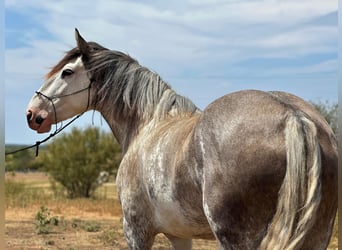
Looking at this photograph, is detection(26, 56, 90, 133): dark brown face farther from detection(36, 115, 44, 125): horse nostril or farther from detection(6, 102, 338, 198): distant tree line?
detection(6, 102, 338, 198): distant tree line

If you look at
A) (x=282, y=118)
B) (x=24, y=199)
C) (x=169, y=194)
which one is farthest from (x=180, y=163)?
(x=24, y=199)

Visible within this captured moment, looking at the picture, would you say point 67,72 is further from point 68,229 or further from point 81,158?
point 81,158

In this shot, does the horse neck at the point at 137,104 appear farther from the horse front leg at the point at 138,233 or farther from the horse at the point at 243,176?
the horse front leg at the point at 138,233

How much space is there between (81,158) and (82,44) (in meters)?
21.1

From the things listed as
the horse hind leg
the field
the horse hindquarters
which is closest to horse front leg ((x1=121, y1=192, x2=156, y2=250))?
the horse hind leg

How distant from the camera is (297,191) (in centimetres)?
294

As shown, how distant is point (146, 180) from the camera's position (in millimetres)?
4051

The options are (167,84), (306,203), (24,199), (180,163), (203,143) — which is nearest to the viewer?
(306,203)

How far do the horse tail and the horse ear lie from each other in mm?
2702

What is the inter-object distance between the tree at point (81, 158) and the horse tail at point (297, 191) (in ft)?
74.8

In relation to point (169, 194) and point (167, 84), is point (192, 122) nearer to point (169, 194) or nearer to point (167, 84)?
point (169, 194)

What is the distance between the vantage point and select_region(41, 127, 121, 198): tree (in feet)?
84.1

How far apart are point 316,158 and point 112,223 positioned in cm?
1298

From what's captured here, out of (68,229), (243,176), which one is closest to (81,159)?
(68,229)
